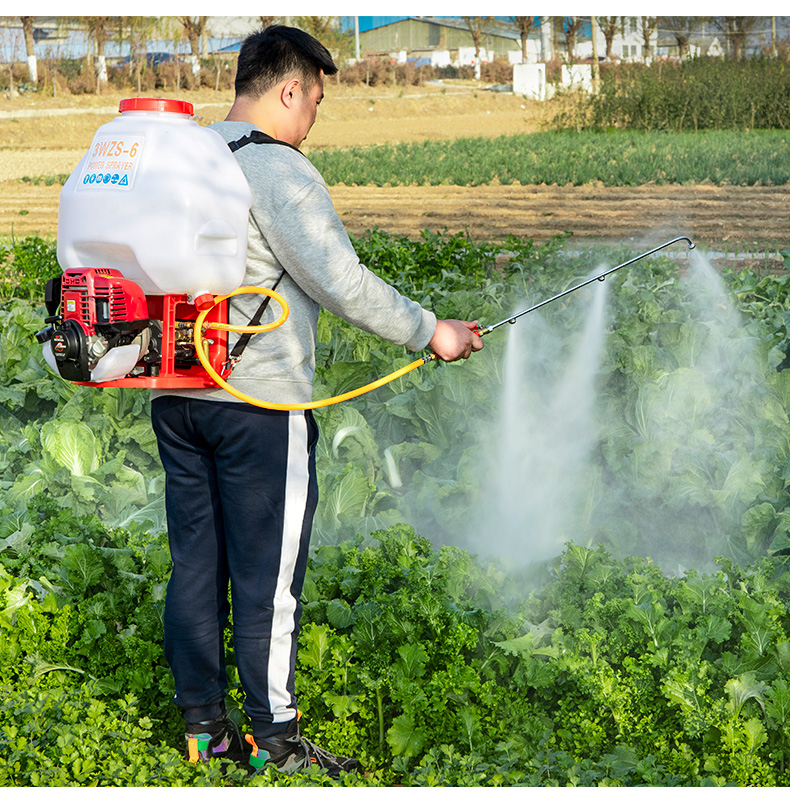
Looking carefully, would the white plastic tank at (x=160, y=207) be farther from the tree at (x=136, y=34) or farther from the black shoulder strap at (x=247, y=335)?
the tree at (x=136, y=34)

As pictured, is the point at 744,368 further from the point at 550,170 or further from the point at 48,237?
the point at 550,170

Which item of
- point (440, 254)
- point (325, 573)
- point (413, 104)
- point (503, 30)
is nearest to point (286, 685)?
point (325, 573)

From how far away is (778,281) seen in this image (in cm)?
623

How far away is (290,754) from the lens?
2514 mm

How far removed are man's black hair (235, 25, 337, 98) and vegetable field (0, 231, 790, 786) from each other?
1.62 meters

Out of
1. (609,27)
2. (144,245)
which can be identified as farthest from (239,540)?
(609,27)

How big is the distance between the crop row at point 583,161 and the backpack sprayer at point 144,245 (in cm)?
1635

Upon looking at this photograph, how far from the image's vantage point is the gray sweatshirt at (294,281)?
221 cm

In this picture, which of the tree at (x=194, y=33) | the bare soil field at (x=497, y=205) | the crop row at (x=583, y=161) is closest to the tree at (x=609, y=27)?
the bare soil field at (x=497, y=205)

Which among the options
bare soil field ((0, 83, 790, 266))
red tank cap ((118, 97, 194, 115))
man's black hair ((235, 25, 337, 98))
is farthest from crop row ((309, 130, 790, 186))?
red tank cap ((118, 97, 194, 115))

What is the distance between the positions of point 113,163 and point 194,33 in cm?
3436

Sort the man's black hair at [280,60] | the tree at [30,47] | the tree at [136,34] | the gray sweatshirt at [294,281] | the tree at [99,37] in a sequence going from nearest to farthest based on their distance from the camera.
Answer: the gray sweatshirt at [294,281]
the man's black hair at [280,60]
the tree at [30,47]
the tree at [99,37]
the tree at [136,34]

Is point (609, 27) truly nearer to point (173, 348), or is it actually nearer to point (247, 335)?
point (247, 335)

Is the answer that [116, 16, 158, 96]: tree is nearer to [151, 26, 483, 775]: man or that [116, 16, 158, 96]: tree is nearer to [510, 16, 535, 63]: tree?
[510, 16, 535, 63]: tree
